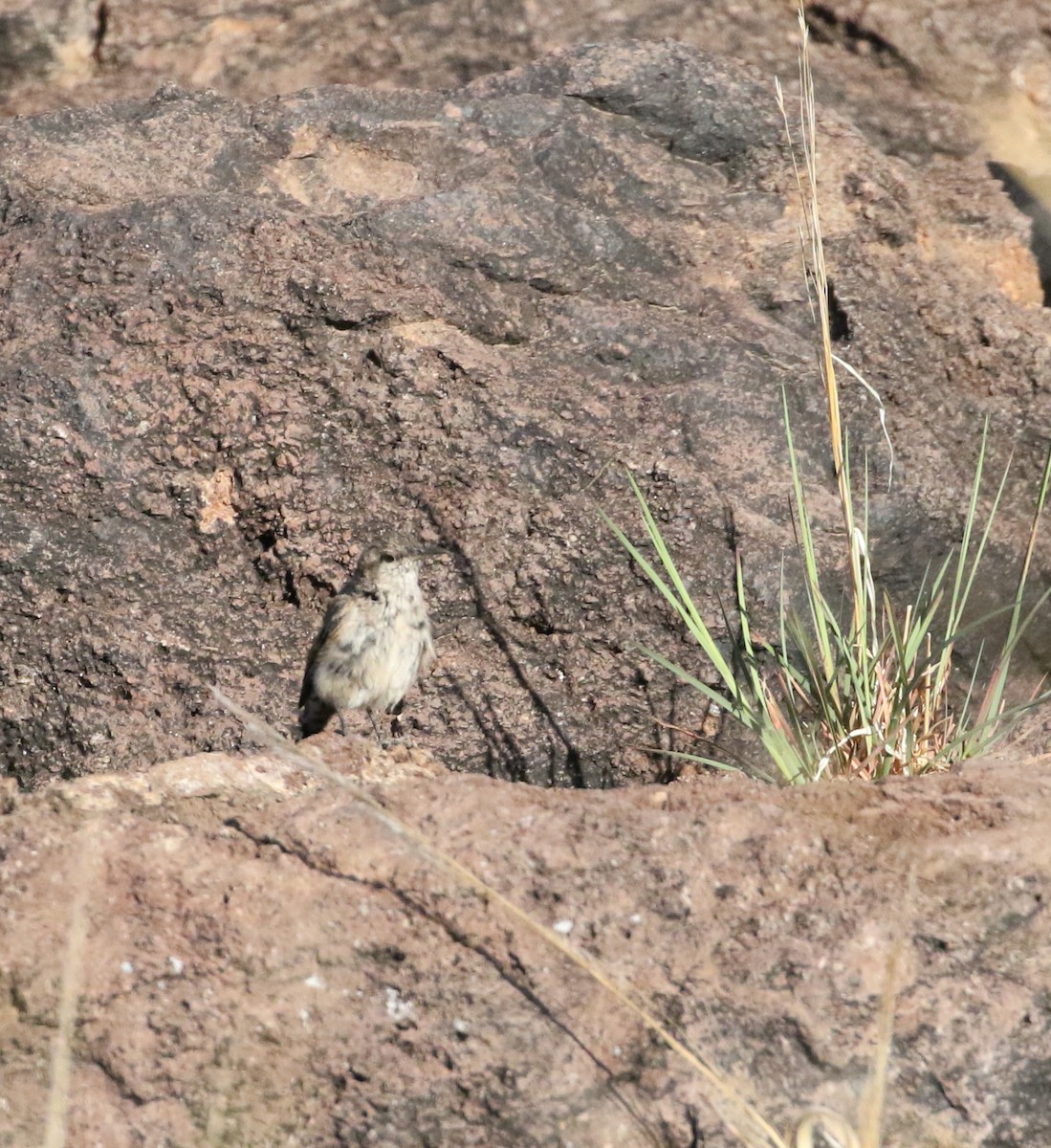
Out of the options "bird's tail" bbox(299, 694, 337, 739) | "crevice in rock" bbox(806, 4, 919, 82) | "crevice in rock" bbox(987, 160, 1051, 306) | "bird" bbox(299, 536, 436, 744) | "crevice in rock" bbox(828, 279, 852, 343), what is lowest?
"bird's tail" bbox(299, 694, 337, 739)

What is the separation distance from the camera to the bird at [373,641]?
4.97m

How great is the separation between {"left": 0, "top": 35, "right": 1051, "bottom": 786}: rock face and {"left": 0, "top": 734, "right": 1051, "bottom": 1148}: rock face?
1329 mm

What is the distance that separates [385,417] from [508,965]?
8.06 ft

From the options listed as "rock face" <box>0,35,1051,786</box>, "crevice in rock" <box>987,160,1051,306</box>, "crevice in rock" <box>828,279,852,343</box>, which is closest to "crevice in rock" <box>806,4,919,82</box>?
"crevice in rock" <box>987,160,1051,306</box>

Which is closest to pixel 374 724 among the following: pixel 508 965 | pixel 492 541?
pixel 492 541

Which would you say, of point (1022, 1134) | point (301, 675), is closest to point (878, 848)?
point (1022, 1134)

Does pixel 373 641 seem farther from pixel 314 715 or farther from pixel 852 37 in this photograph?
pixel 852 37

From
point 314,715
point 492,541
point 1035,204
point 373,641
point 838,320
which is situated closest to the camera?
point 373,641

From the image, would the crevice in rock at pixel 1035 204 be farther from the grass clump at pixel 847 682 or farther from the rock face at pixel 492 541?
the grass clump at pixel 847 682

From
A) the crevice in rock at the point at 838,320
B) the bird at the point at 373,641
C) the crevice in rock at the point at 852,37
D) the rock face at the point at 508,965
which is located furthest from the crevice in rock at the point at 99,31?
the rock face at the point at 508,965

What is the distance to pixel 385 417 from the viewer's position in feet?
17.0

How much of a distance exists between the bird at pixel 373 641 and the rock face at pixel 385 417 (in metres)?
0.10

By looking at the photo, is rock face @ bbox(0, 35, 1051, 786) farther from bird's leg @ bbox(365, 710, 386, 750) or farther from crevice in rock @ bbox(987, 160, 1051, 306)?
crevice in rock @ bbox(987, 160, 1051, 306)

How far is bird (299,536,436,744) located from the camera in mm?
4973
